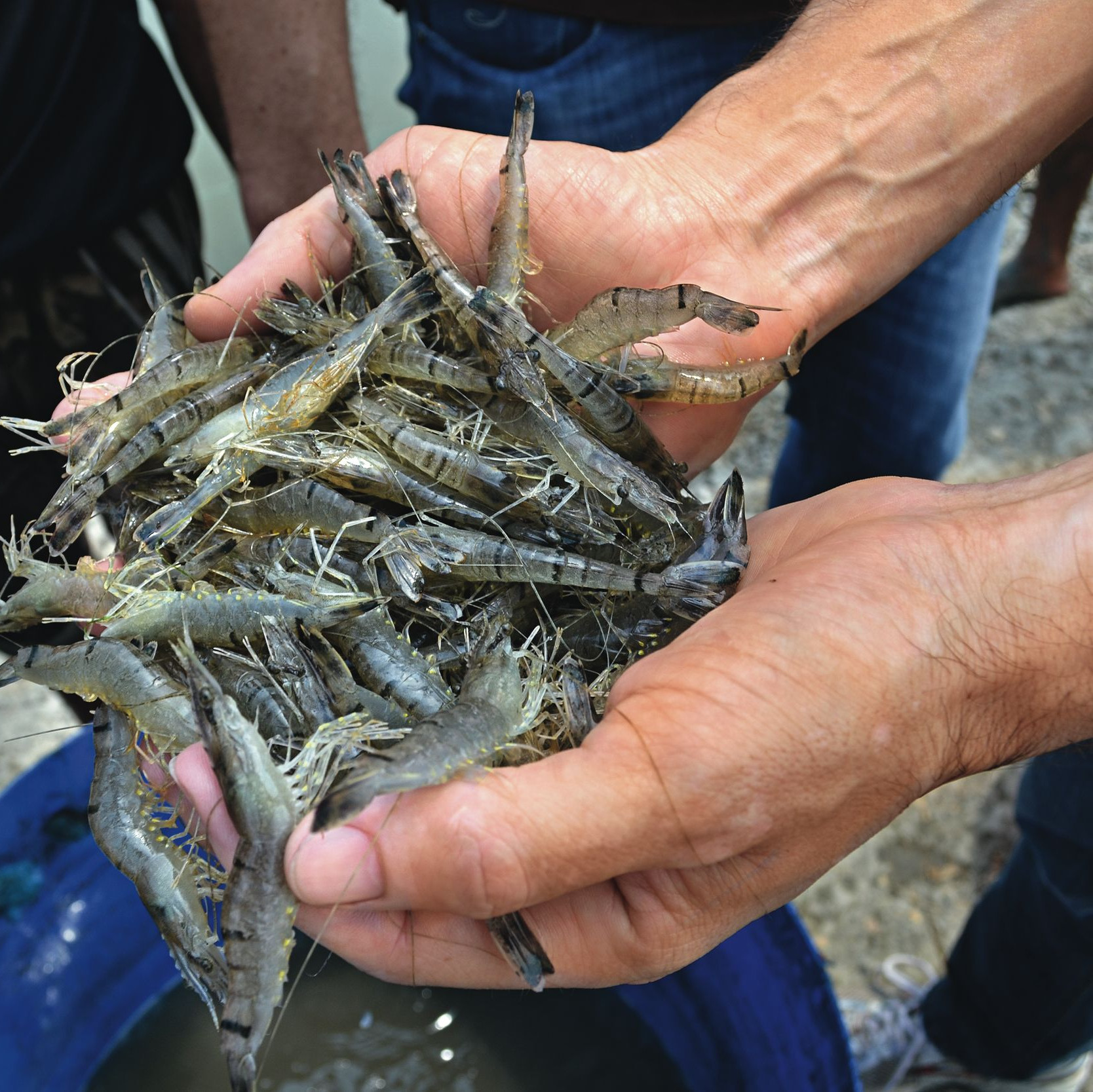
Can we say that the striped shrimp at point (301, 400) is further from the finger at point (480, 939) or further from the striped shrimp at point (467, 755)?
the finger at point (480, 939)

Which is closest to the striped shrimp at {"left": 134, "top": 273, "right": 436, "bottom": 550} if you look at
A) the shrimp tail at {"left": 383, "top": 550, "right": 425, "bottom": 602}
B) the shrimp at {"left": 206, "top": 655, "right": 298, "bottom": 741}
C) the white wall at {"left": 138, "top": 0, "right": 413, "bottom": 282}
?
the shrimp at {"left": 206, "top": 655, "right": 298, "bottom": 741}

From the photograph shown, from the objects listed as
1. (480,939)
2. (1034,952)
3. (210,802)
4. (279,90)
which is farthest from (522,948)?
(279,90)

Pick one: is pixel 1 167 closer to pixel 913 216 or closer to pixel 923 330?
pixel 913 216

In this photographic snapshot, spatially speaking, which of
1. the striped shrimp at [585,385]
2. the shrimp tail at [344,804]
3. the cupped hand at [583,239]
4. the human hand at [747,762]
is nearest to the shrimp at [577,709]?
the human hand at [747,762]

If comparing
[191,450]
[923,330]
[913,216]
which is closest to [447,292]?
[191,450]

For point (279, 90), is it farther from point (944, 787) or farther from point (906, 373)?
point (944, 787)
